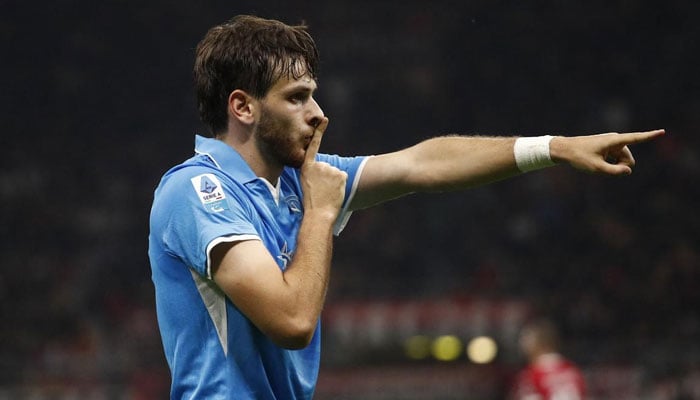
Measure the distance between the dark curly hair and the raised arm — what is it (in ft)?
1.54

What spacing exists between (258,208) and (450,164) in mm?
697

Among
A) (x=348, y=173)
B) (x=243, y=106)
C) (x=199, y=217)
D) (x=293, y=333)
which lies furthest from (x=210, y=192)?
(x=348, y=173)

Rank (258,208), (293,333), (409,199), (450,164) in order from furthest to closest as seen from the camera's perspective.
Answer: (409,199), (450,164), (258,208), (293,333)

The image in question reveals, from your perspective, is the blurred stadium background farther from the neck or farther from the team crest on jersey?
the team crest on jersey

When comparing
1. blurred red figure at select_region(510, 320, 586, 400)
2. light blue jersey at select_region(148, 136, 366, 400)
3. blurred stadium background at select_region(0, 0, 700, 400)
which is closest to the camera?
light blue jersey at select_region(148, 136, 366, 400)

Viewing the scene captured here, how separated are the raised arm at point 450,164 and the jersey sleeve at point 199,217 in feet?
2.15

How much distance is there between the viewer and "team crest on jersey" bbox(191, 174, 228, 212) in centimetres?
302

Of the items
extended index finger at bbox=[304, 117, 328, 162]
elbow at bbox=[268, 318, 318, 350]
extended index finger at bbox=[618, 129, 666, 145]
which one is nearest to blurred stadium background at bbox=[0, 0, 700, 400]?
extended index finger at bbox=[618, 129, 666, 145]

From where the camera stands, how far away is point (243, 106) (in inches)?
129

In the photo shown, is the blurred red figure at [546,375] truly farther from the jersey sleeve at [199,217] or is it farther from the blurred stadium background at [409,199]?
the jersey sleeve at [199,217]

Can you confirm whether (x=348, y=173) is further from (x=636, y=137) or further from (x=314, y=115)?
(x=636, y=137)

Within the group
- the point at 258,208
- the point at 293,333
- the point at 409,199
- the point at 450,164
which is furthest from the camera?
the point at 409,199

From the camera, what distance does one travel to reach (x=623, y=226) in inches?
592

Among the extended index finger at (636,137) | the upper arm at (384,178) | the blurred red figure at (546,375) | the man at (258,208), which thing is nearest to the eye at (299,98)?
the man at (258,208)
